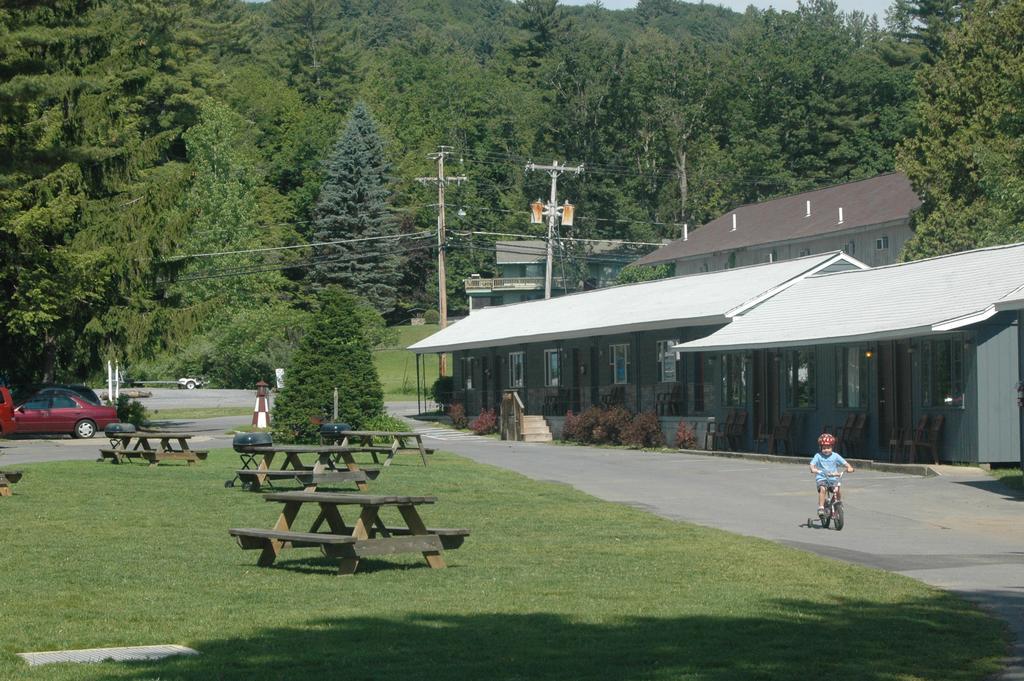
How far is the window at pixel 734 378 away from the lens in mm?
37219

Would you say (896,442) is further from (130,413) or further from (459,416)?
(130,413)

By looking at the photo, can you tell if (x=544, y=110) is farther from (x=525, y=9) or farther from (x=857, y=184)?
(x=857, y=184)

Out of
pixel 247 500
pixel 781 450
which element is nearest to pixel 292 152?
pixel 781 450

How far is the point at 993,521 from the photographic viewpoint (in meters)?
19.9

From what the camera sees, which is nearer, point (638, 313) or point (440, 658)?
point (440, 658)

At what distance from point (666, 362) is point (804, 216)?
135 ft

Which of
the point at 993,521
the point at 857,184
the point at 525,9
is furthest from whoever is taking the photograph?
the point at 525,9

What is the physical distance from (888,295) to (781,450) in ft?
15.5

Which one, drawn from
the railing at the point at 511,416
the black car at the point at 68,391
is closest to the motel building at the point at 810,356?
the railing at the point at 511,416

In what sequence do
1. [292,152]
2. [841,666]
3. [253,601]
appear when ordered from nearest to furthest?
[841,666]
[253,601]
[292,152]

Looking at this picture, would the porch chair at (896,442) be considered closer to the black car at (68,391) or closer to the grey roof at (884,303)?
the grey roof at (884,303)

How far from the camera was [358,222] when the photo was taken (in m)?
102

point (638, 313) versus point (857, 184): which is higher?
point (857, 184)

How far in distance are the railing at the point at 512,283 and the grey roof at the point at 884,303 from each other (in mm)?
68795
